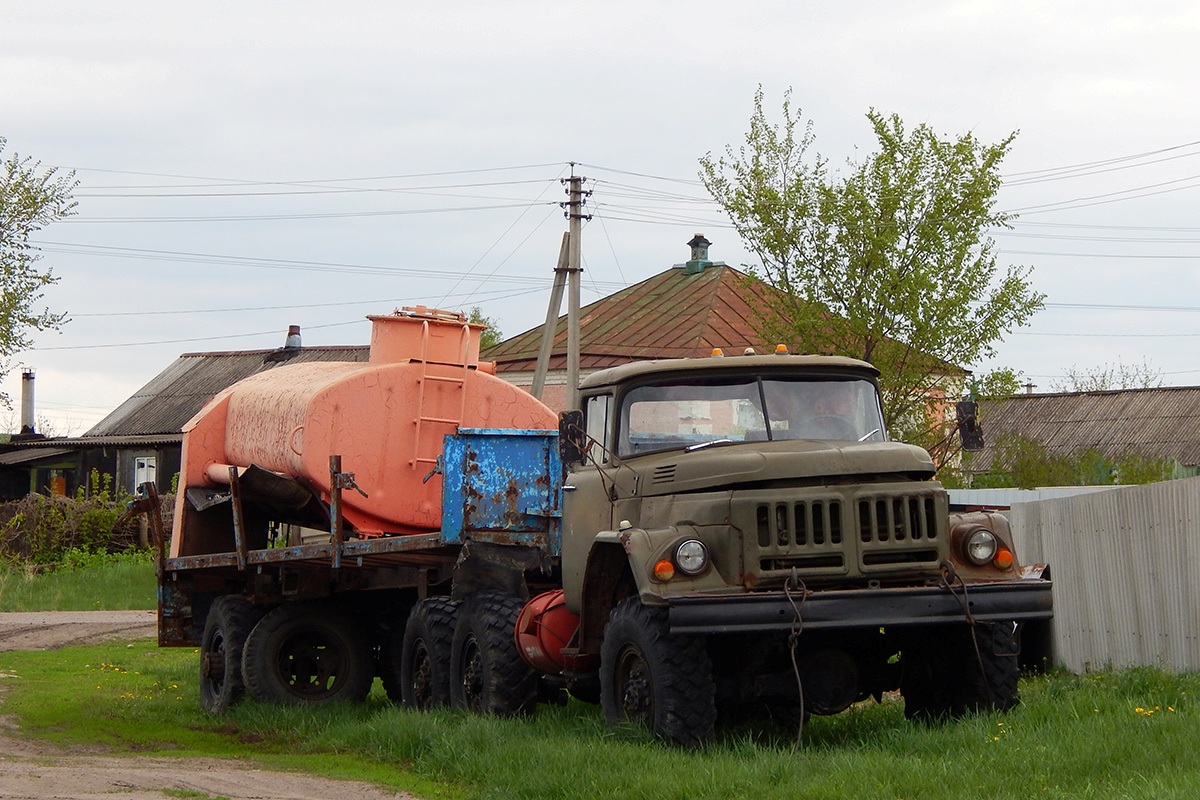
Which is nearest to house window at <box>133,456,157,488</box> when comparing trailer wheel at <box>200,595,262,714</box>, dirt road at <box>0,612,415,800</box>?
trailer wheel at <box>200,595,262,714</box>

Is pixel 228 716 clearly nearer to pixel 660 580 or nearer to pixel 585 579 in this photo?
pixel 585 579

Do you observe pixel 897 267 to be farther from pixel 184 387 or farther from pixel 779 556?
pixel 184 387

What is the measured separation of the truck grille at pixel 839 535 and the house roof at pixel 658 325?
975 inches

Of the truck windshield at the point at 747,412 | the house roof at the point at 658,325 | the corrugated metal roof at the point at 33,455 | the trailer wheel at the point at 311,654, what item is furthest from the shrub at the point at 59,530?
the truck windshield at the point at 747,412

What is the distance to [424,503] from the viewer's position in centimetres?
1371

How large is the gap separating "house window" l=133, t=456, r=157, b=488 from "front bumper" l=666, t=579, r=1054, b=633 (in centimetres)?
4172

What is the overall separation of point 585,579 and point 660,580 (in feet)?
4.06

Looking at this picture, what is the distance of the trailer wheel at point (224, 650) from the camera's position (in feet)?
45.7

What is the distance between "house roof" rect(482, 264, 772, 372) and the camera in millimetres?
36000

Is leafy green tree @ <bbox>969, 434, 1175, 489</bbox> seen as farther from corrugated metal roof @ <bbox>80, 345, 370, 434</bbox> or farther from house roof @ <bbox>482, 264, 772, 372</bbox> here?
corrugated metal roof @ <bbox>80, 345, 370, 434</bbox>

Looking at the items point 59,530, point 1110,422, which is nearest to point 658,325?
point 59,530

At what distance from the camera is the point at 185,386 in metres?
51.5

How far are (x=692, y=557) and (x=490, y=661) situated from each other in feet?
8.64

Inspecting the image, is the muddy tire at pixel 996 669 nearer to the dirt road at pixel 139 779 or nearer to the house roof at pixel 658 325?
the dirt road at pixel 139 779
